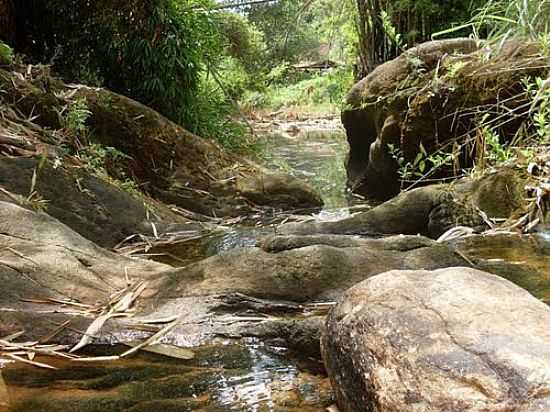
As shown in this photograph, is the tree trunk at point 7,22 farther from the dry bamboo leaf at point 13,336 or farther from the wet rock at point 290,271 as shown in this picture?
the dry bamboo leaf at point 13,336

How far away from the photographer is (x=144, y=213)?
15.2ft

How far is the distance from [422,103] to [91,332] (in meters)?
4.43

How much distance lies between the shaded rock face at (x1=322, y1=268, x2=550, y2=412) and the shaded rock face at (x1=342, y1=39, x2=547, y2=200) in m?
2.71

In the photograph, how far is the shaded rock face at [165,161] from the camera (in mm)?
5793

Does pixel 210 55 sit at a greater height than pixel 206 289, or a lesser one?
greater

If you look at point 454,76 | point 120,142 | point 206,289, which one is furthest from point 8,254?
point 454,76

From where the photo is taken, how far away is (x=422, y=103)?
595cm

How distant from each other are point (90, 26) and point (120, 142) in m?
1.68

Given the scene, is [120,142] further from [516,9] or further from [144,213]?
[516,9]

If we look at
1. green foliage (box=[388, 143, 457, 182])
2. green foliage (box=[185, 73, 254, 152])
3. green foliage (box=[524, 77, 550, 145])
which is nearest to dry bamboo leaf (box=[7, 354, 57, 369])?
green foliage (box=[524, 77, 550, 145])

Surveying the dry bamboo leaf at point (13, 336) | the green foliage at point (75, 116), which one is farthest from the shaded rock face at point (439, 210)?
the dry bamboo leaf at point (13, 336)

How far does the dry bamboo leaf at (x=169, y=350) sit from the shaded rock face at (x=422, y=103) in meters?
2.86

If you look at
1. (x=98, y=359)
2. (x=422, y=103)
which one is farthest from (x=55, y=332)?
(x=422, y=103)

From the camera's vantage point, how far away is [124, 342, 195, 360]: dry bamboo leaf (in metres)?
2.09
